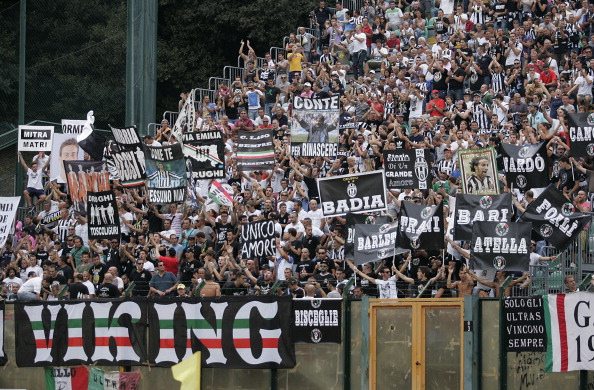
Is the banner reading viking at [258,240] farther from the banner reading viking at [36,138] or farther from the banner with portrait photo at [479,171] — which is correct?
the banner reading viking at [36,138]

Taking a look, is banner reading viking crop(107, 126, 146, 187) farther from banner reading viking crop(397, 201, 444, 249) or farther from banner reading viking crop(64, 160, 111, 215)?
banner reading viking crop(397, 201, 444, 249)

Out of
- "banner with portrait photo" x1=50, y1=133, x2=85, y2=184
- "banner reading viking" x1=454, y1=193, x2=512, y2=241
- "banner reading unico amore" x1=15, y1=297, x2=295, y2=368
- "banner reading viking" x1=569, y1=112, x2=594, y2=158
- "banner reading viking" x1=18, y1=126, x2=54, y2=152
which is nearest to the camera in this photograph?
"banner reading viking" x1=454, y1=193, x2=512, y2=241

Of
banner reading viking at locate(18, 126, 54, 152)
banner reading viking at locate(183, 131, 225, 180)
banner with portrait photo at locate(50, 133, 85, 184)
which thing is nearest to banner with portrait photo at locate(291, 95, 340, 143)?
banner reading viking at locate(183, 131, 225, 180)

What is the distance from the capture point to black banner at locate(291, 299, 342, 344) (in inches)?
862

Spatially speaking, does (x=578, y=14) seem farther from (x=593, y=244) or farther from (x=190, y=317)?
(x=190, y=317)

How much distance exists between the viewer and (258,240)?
2573 cm

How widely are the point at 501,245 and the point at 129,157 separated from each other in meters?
11.9

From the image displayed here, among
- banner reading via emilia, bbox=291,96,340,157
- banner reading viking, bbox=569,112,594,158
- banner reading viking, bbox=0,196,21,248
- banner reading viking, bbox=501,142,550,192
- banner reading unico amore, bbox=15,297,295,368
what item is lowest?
banner reading unico amore, bbox=15,297,295,368

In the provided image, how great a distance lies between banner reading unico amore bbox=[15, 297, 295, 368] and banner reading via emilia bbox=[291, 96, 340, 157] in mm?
6777

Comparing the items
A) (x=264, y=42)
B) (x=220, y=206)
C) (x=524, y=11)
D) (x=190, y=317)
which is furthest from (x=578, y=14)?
(x=264, y=42)

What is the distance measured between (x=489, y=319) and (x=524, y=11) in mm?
15695

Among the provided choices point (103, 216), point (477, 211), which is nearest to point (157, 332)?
point (477, 211)

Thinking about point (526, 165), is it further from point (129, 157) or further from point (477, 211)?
point (129, 157)

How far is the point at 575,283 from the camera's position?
21.5m
